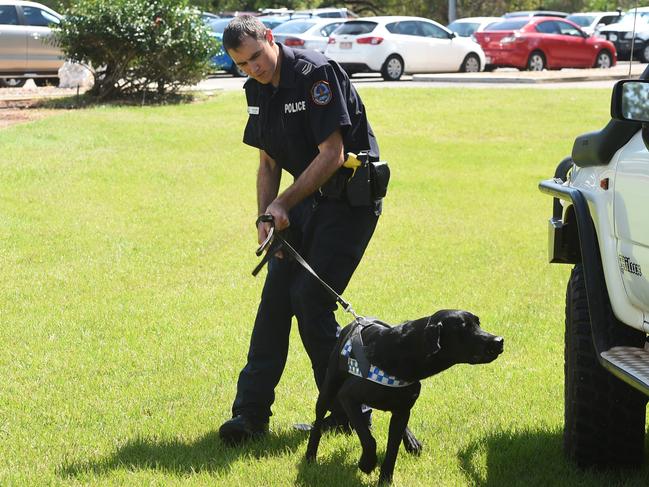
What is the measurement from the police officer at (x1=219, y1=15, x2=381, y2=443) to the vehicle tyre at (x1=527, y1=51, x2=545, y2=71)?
24008mm

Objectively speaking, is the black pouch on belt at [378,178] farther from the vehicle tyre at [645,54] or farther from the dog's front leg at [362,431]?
the vehicle tyre at [645,54]

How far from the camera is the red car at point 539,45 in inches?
1090

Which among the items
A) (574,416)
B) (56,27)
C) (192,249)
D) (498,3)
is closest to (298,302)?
(574,416)

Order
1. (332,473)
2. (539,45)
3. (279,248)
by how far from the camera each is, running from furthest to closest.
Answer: (539,45) < (279,248) < (332,473)

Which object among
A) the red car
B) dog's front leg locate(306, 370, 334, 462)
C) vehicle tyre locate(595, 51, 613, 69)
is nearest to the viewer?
dog's front leg locate(306, 370, 334, 462)

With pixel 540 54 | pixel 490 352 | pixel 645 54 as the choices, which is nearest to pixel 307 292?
pixel 490 352

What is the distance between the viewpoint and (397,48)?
25.8 metres

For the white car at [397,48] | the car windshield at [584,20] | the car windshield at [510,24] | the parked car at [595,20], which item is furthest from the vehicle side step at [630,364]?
the car windshield at [584,20]

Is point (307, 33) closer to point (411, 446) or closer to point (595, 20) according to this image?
point (595, 20)

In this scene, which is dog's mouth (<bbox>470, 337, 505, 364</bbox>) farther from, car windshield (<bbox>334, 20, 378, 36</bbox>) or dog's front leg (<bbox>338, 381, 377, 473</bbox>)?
car windshield (<bbox>334, 20, 378, 36</bbox>)

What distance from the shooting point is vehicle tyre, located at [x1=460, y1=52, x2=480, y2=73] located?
28016 mm

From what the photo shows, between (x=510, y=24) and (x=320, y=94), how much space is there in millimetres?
25293

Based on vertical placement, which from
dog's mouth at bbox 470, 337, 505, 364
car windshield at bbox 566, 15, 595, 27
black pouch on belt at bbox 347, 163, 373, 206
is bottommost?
car windshield at bbox 566, 15, 595, 27

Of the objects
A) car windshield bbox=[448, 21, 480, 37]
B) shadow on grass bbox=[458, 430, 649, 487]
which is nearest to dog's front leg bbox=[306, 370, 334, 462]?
shadow on grass bbox=[458, 430, 649, 487]
